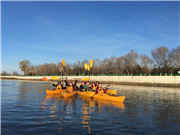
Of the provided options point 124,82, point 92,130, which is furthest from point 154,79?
point 92,130

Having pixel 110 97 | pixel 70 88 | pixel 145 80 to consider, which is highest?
pixel 70 88

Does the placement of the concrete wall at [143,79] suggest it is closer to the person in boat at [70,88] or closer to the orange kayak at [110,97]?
the orange kayak at [110,97]

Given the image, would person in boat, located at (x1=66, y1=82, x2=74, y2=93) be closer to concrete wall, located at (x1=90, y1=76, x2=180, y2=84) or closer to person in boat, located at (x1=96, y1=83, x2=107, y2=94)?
person in boat, located at (x1=96, y1=83, x2=107, y2=94)

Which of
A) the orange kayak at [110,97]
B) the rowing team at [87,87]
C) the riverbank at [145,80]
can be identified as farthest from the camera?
the riverbank at [145,80]

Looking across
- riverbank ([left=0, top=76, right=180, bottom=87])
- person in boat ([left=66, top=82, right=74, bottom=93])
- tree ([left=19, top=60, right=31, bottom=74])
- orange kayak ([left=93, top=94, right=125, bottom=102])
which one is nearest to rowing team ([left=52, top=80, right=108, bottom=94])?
person in boat ([left=66, top=82, right=74, bottom=93])

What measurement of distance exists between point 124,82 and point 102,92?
38421mm

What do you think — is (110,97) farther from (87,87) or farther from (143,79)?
(143,79)

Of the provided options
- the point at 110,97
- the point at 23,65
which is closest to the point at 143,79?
the point at 110,97

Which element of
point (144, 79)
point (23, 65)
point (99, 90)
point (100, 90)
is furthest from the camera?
point (23, 65)

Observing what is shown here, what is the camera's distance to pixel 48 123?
8.50 meters

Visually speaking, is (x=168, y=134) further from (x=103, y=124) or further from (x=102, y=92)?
(x=102, y=92)

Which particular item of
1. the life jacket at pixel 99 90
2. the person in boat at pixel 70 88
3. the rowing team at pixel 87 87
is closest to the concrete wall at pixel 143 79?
the rowing team at pixel 87 87

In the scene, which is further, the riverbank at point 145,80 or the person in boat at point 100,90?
the riverbank at point 145,80

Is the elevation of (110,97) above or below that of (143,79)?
below
